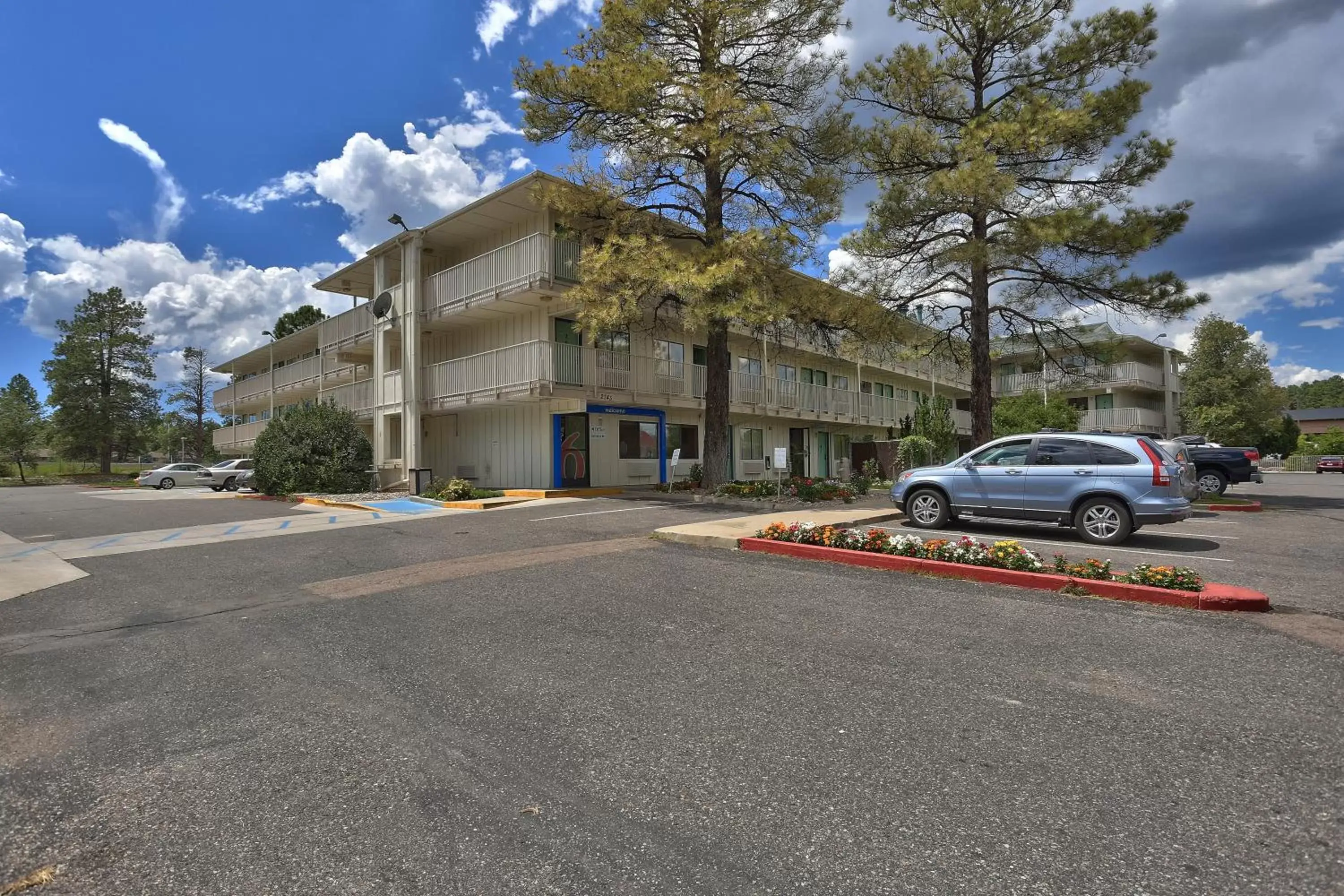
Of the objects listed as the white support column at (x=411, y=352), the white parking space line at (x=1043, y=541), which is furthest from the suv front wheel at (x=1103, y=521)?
the white support column at (x=411, y=352)

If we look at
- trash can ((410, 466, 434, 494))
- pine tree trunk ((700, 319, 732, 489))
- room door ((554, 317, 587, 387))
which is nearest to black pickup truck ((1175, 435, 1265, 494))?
pine tree trunk ((700, 319, 732, 489))

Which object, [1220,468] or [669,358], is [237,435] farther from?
[1220,468]

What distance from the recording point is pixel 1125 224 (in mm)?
15633

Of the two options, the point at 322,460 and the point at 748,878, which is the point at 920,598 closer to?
the point at 748,878

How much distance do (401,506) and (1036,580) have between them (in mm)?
15313

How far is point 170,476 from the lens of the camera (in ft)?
117

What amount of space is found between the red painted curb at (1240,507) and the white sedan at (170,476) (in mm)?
43370

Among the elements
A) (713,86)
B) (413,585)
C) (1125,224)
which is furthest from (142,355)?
(1125,224)

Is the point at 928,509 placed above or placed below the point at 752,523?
above

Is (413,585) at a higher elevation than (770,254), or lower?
lower

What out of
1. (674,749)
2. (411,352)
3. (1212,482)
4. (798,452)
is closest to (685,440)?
(798,452)

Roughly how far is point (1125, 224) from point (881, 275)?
550 cm

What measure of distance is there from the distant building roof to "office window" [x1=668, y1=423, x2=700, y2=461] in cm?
8870

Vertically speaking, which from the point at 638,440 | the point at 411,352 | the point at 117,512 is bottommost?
the point at 117,512
